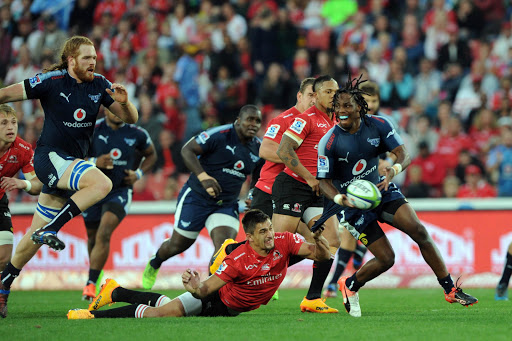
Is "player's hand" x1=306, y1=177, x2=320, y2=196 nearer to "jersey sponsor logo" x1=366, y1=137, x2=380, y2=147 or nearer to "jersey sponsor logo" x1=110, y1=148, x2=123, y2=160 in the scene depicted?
"jersey sponsor logo" x1=366, y1=137, x2=380, y2=147

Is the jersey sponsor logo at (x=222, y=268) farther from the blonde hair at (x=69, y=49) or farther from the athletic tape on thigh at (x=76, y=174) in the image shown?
the blonde hair at (x=69, y=49)

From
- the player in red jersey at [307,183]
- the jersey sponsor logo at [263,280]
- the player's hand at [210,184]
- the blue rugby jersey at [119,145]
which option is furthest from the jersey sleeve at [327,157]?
the blue rugby jersey at [119,145]

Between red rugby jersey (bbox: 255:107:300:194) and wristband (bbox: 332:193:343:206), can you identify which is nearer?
wristband (bbox: 332:193:343:206)

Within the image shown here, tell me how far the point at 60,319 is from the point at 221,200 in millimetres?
3231

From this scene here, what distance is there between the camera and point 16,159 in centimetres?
923

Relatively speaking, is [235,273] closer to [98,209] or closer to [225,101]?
[98,209]

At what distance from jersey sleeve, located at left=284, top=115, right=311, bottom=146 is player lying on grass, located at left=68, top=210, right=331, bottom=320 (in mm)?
1508

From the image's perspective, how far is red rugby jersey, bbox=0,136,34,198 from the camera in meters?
9.14

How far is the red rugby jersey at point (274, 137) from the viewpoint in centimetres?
955

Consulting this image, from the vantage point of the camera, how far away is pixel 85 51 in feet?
27.2

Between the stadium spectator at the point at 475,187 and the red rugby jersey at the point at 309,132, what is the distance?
6173 millimetres

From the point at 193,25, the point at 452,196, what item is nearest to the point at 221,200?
the point at 452,196

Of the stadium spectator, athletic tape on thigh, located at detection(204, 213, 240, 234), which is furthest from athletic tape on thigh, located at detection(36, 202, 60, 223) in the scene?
the stadium spectator

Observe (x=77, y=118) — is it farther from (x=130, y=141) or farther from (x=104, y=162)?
(x=130, y=141)
